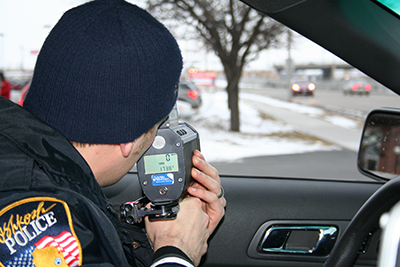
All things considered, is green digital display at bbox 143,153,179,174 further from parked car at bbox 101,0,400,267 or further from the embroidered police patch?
parked car at bbox 101,0,400,267

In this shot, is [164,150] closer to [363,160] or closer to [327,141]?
[363,160]

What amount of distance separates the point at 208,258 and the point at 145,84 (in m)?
1.26

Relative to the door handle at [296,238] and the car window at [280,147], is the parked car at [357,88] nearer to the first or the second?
the car window at [280,147]

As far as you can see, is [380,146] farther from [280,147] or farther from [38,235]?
[280,147]

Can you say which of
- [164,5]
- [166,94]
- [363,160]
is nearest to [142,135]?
[166,94]

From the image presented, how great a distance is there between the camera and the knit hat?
0.86m

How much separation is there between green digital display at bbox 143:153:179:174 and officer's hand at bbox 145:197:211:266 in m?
0.12

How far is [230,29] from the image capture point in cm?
863

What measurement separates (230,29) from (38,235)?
832 centimetres

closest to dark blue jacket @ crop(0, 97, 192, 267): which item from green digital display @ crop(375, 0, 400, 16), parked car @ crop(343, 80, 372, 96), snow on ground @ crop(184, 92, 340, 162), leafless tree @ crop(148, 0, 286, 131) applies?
green digital display @ crop(375, 0, 400, 16)

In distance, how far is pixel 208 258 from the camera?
6.34 feet

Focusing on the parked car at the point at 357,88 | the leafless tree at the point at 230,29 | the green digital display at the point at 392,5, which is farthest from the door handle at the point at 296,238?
the parked car at the point at 357,88

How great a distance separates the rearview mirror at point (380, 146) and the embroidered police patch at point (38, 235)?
135 centimetres

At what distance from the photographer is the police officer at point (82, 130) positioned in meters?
0.75
